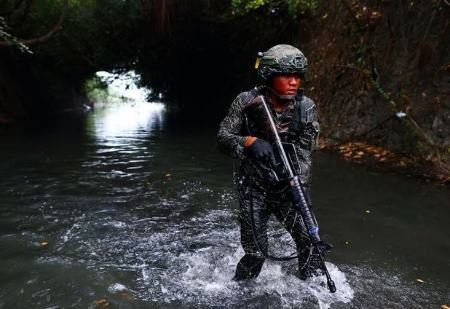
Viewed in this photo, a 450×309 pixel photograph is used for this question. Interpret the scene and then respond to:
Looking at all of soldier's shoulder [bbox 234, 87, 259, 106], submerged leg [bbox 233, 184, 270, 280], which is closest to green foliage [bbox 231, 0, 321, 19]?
soldier's shoulder [bbox 234, 87, 259, 106]

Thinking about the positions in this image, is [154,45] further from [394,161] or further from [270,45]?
[394,161]

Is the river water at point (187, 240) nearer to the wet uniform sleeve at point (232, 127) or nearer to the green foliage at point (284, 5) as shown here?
the wet uniform sleeve at point (232, 127)

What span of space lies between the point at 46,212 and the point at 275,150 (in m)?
4.29

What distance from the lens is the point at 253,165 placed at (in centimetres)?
349

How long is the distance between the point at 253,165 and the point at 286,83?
74cm

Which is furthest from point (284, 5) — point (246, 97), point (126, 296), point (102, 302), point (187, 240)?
point (102, 302)

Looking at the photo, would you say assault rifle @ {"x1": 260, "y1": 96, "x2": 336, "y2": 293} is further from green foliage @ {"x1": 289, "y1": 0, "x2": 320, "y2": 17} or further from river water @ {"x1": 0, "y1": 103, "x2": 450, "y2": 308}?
green foliage @ {"x1": 289, "y1": 0, "x2": 320, "y2": 17}

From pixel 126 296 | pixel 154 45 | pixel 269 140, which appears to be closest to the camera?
pixel 269 140

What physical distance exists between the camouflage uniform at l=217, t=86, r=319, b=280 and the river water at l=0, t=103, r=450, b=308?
678 mm

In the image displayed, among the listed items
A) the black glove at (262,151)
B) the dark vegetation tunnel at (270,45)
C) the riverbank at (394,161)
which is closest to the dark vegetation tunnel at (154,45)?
the dark vegetation tunnel at (270,45)

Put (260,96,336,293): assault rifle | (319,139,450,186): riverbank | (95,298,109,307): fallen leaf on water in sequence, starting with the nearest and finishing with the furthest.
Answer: (260,96,336,293): assault rifle → (95,298,109,307): fallen leaf on water → (319,139,450,186): riverbank

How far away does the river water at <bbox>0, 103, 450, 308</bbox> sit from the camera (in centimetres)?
382

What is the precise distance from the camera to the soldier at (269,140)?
129 inches

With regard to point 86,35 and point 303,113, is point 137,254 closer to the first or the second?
point 303,113
